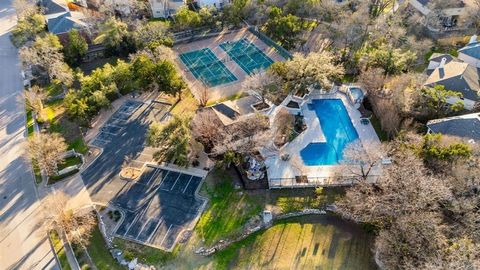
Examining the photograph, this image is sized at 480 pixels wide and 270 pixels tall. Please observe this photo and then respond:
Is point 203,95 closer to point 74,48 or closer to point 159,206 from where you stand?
point 159,206

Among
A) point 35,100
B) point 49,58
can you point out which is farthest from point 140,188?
point 49,58

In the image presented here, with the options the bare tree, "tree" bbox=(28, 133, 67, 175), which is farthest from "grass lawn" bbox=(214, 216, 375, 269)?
"tree" bbox=(28, 133, 67, 175)

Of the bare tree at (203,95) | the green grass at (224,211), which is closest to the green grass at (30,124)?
the bare tree at (203,95)

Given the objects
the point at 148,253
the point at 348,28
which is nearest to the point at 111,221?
the point at 148,253

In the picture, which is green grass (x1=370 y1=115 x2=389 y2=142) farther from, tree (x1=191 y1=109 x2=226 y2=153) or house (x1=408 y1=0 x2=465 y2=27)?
house (x1=408 y1=0 x2=465 y2=27)

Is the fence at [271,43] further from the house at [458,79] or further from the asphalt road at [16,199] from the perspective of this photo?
the asphalt road at [16,199]
